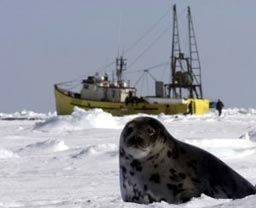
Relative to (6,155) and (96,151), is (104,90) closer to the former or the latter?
(6,155)

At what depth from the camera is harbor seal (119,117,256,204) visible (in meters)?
4.39

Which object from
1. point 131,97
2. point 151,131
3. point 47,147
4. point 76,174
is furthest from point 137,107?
point 151,131

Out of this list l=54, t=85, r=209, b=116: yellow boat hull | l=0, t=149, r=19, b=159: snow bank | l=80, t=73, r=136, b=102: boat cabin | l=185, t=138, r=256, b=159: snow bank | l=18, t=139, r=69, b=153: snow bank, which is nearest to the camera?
l=185, t=138, r=256, b=159: snow bank

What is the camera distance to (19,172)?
9070 millimetres

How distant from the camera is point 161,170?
175 inches

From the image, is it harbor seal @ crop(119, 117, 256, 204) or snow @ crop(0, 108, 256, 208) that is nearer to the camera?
harbor seal @ crop(119, 117, 256, 204)

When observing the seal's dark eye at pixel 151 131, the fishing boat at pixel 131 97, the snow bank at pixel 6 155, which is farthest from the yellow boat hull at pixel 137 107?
the seal's dark eye at pixel 151 131

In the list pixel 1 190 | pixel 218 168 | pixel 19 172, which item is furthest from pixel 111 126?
pixel 218 168

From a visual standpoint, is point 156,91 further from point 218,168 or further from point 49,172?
point 218,168

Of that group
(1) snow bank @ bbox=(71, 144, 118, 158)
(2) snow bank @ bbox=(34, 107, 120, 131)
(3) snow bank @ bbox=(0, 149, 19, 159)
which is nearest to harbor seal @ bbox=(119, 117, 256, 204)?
(1) snow bank @ bbox=(71, 144, 118, 158)

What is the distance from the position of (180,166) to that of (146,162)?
216 millimetres

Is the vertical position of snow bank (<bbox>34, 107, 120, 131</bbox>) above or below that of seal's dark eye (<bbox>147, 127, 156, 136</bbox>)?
below

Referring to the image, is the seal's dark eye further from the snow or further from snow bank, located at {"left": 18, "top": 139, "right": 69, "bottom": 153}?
snow bank, located at {"left": 18, "top": 139, "right": 69, "bottom": 153}

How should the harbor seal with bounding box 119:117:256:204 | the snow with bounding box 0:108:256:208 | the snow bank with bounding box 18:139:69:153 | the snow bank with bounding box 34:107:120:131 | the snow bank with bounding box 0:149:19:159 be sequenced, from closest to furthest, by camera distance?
the harbor seal with bounding box 119:117:256:204 → the snow with bounding box 0:108:256:208 → the snow bank with bounding box 0:149:19:159 → the snow bank with bounding box 18:139:69:153 → the snow bank with bounding box 34:107:120:131
